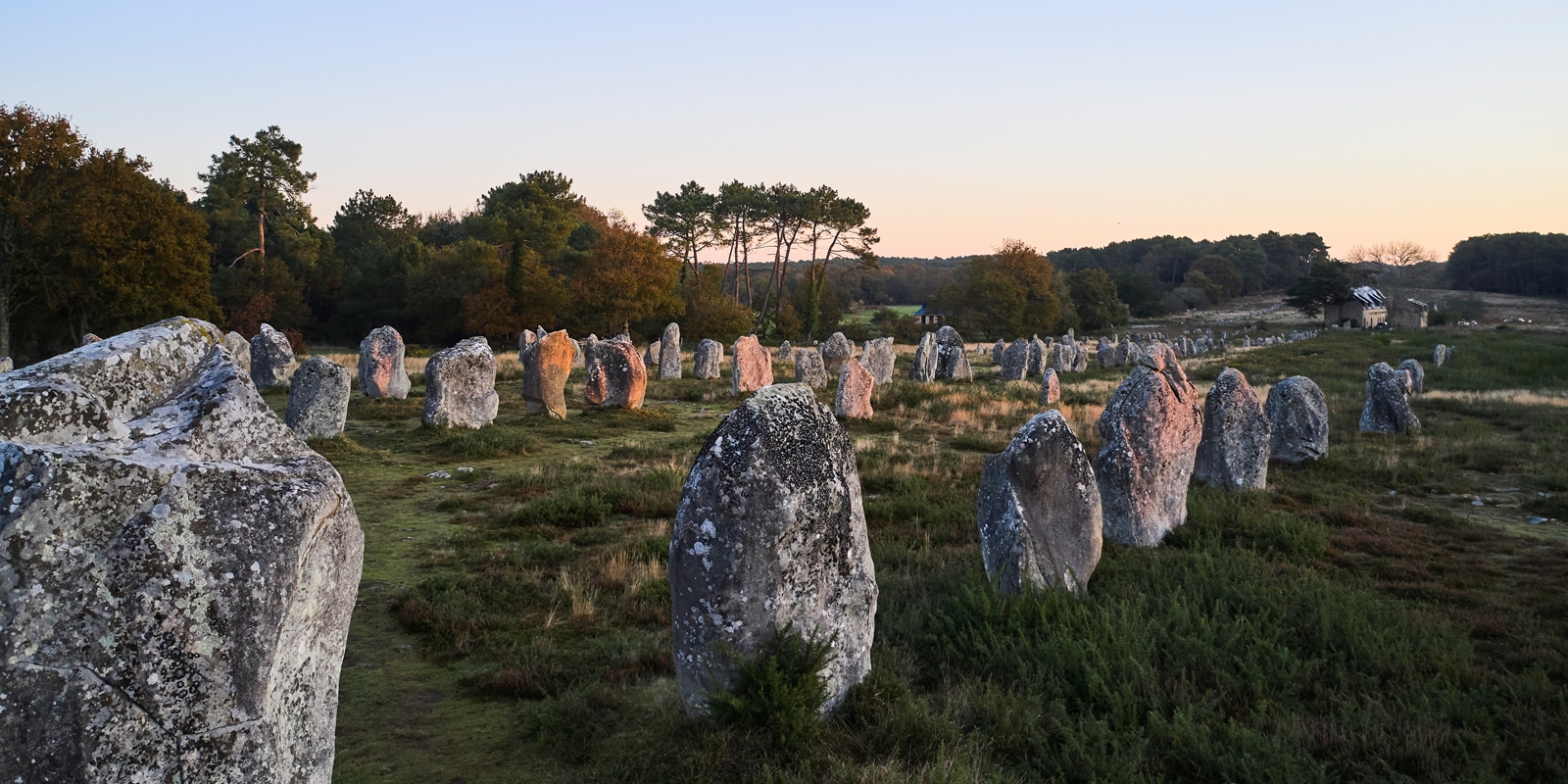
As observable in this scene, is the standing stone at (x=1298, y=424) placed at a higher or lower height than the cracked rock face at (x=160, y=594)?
lower

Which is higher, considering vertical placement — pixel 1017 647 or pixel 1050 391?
pixel 1050 391

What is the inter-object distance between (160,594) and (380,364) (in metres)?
20.0

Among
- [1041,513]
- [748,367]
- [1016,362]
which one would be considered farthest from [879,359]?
[1041,513]

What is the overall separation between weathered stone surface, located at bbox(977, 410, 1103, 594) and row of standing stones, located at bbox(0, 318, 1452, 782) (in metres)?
2.15

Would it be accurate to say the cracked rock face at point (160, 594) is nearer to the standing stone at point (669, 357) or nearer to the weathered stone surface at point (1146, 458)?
the weathered stone surface at point (1146, 458)

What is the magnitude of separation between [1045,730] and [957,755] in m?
0.83

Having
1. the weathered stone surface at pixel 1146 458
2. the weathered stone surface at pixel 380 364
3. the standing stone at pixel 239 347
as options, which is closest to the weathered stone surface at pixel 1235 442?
the weathered stone surface at pixel 1146 458

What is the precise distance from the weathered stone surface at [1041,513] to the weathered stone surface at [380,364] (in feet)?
58.4

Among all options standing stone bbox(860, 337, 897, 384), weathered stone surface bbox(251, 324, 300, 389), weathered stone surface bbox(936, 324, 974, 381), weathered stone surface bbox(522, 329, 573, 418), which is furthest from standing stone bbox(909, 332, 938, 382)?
weathered stone surface bbox(251, 324, 300, 389)

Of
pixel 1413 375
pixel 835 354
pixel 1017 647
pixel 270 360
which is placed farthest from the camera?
pixel 835 354

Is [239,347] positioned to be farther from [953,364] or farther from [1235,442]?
[1235,442]

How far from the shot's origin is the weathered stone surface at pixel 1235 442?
11.7m

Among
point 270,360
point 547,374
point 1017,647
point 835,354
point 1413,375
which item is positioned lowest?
point 1017,647

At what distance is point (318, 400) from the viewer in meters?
14.9
